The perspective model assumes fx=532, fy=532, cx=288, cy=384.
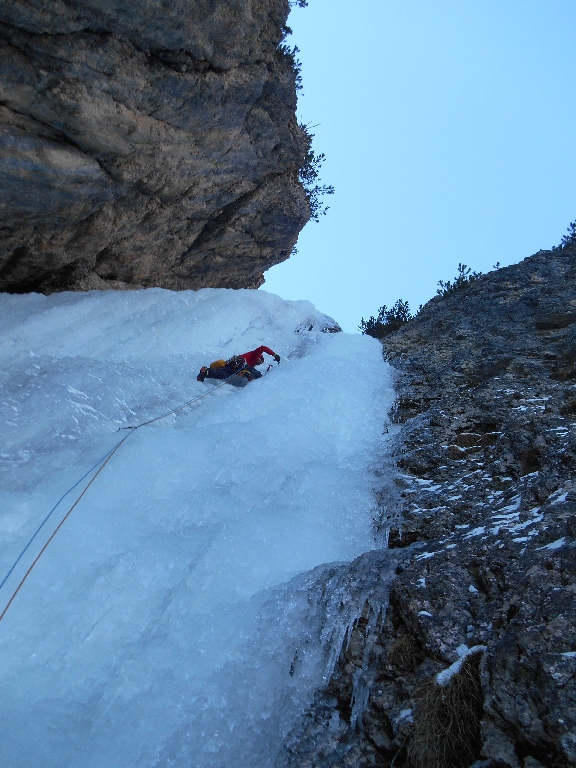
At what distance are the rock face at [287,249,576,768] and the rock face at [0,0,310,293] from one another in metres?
5.46

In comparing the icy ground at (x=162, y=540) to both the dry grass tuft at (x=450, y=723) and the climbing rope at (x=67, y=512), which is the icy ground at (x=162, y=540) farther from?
the dry grass tuft at (x=450, y=723)

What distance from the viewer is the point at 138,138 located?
289 inches

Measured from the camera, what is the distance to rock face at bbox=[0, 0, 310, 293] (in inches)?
239

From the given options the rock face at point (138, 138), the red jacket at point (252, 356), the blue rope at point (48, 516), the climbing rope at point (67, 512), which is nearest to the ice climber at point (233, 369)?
the red jacket at point (252, 356)

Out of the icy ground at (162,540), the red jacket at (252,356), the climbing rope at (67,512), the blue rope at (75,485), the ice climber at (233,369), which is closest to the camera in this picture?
the icy ground at (162,540)

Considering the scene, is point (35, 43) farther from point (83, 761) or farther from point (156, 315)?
point (83, 761)

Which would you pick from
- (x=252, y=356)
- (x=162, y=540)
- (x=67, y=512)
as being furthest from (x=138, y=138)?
(x=162, y=540)

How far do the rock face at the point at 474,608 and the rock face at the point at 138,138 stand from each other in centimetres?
546

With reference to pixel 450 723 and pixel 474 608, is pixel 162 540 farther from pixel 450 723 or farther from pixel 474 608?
pixel 450 723

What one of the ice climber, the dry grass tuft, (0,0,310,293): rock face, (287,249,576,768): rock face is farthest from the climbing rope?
(0,0,310,293): rock face

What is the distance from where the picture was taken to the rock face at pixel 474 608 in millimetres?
2910

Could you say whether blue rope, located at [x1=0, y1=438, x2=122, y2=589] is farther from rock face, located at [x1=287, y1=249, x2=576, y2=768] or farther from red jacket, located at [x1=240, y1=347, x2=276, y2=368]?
red jacket, located at [x1=240, y1=347, x2=276, y2=368]

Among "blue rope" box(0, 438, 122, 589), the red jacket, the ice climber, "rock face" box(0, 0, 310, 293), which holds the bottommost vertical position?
"blue rope" box(0, 438, 122, 589)

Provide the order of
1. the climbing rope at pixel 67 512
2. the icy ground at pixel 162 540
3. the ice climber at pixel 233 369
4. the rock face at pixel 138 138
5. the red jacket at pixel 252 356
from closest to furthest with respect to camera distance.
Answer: the icy ground at pixel 162 540 → the climbing rope at pixel 67 512 → the rock face at pixel 138 138 → the ice climber at pixel 233 369 → the red jacket at pixel 252 356
